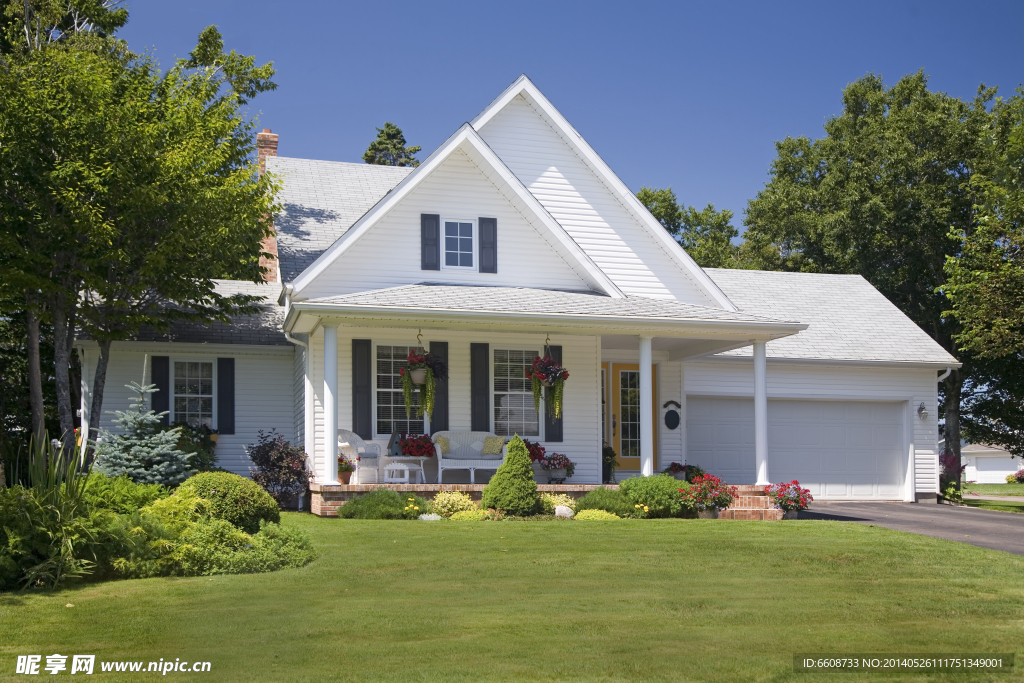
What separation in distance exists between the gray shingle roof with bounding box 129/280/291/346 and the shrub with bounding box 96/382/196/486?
3.25 m

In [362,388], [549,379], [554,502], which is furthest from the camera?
[549,379]

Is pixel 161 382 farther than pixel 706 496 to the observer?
Yes

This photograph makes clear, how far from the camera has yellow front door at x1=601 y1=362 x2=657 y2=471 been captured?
19875 millimetres

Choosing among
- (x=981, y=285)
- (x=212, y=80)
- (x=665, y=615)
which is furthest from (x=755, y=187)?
(x=665, y=615)

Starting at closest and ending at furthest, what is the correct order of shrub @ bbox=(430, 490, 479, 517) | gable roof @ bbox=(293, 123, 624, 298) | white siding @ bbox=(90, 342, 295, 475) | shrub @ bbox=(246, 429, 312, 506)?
shrub @ bbox=(430, 490, 479, 517)
shrub @ bbox=(246, 429, 312, 506)
gable roof @ bbox=(293, 123, 624, 298)
white siding @ bbox=(90, 342, 295, 475)

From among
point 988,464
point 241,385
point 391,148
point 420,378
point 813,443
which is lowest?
point 988,464

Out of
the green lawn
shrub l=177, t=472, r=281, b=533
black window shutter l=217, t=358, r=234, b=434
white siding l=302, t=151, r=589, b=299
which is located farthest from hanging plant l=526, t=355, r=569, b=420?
the green lawn

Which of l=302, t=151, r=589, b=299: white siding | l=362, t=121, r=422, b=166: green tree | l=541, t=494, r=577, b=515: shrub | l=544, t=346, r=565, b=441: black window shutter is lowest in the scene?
l=541, t=494, r=577, b=515: shrub

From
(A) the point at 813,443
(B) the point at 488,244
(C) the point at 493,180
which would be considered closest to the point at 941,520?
(A) the point at 813,443

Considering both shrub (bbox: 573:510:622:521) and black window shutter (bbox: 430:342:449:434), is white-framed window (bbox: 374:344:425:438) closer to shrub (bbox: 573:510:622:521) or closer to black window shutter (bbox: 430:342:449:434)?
black window shutter (bbox: 430:342:449:434)

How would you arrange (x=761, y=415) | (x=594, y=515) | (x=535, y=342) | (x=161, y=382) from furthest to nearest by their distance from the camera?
1. (x=161, y=382)
2. (x=535, y=342)
3. (x=761, y=415)
4. (x=594, y=515)

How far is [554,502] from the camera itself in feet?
50.1

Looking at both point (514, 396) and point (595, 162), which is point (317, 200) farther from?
point (514, 396)

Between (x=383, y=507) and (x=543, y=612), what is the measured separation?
5918 millimetres
